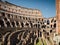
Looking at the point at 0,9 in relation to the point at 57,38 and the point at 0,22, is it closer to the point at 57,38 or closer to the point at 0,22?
the point at 0,22

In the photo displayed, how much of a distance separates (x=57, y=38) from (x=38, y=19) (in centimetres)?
3739

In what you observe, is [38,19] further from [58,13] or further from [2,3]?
[58,13]

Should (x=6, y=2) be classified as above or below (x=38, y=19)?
above

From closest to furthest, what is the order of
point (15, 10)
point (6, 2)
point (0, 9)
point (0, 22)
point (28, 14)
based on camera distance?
point (0, 22), point (0, 9), point (6, 2), point (15, 10), point (28, 14)

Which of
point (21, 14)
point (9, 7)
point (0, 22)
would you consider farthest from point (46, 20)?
point (0, 22)

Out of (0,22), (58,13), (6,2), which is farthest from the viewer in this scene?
(6,2)

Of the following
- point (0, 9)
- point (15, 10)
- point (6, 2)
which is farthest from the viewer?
point (15, 10)

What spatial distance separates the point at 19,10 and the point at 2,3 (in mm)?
8577

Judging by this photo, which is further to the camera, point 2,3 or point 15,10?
point 15,10

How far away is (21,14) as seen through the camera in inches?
1545

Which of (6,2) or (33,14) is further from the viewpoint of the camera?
(33,14)

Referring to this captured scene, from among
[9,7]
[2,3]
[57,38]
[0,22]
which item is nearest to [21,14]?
[9,7]

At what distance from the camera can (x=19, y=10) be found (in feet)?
129

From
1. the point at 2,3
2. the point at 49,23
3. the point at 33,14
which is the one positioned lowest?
the point at 49,23
